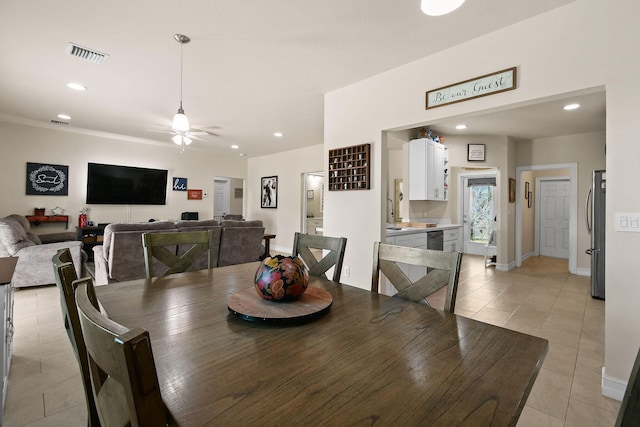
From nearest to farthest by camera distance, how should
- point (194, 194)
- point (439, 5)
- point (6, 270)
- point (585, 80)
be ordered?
point (439, 5) → point (6, 270) → point (585, 80) → point (194, 194)

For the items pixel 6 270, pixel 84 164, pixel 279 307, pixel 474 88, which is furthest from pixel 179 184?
pixel 279 307

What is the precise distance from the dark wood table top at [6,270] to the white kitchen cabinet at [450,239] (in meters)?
4.81

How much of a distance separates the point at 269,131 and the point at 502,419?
5.75 meters

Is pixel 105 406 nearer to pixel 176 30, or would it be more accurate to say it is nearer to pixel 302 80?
pixel 176 30

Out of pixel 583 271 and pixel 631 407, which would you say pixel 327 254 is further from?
pixel 583 271

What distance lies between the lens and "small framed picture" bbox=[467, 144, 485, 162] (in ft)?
18.9

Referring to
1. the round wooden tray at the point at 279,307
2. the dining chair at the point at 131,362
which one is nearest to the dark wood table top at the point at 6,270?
the round wooden tray at the point at 279,307

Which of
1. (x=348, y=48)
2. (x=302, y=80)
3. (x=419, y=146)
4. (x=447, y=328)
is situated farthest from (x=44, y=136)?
(x=447, y=328)

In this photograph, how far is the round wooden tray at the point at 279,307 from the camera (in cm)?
112

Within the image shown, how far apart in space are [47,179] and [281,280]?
6.68 meters

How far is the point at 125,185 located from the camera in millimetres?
6488

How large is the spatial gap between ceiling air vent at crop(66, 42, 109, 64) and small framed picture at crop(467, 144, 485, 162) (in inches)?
226

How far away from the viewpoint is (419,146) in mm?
4746

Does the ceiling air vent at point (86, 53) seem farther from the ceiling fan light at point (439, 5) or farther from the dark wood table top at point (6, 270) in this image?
the ceiling fan light at point (439, 5)
